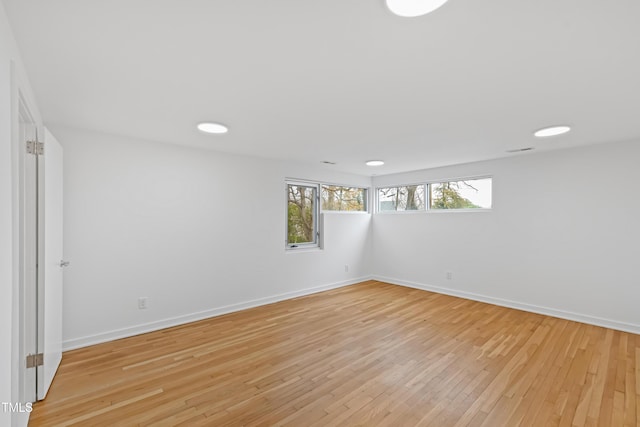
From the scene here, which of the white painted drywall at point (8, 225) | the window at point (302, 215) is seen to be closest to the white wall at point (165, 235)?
the window at point (302, 215)

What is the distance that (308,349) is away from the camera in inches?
112

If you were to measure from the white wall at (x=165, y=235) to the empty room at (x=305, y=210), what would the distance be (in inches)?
1.0

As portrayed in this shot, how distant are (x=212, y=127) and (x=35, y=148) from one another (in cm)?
131

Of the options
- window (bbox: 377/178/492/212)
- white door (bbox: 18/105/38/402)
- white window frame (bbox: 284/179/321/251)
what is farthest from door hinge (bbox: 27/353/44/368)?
window (bbox: 377/178/492/212)

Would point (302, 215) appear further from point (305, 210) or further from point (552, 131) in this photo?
point (552, 131)

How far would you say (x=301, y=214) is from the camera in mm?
4941

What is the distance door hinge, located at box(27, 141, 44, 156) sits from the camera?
1956mm

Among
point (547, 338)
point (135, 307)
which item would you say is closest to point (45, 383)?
point (135, 307)

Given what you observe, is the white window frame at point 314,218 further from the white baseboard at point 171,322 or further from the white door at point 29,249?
the white door at point 29,249

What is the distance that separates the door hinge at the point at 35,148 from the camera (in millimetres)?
1956

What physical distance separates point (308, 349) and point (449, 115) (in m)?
2.56

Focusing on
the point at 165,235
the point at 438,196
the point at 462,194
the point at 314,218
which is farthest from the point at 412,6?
the point at 438,196

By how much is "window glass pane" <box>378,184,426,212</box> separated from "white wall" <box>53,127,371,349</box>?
1925mm

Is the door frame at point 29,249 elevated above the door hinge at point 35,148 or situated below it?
below
